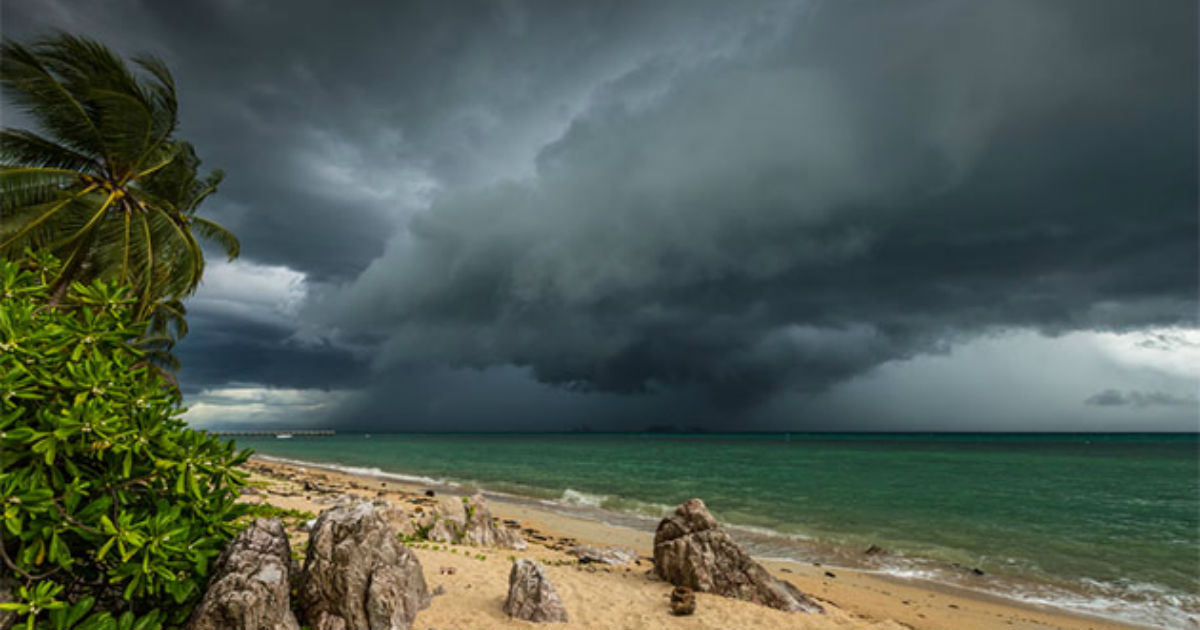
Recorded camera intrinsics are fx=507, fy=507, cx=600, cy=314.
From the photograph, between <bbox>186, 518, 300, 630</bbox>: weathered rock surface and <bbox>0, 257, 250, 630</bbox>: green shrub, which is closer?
<bbox>0, 257, 250, 630</bbox>: green shrub

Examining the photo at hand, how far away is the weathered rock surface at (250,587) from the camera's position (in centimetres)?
568

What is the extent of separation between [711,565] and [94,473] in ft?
33.5

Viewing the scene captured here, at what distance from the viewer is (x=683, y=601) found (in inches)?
377

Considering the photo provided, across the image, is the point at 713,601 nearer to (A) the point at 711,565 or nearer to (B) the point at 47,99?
(A) the point at 711,565

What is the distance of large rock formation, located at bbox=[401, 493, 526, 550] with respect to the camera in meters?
15.1

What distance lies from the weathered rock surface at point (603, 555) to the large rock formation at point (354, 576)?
809 cm

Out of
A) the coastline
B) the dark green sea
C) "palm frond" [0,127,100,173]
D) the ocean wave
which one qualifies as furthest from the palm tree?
the ocean wave

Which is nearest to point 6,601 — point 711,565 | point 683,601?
point 683,601

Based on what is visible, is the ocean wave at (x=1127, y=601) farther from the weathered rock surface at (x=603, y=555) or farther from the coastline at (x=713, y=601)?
the weathered rock surface at (x=603, y=555)

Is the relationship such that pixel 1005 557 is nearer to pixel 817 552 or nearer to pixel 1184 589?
pixel 1184 589

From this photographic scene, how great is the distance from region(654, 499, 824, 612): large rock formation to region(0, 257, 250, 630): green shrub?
869cm

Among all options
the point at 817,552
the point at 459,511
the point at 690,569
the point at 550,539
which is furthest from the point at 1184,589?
the point at 459,511

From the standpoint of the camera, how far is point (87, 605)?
468cm

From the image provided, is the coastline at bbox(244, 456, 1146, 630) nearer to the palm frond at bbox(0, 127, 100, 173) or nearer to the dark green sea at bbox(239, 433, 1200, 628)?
the dark green sea at bbox(239, 433, 1200, 628)
